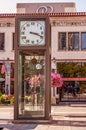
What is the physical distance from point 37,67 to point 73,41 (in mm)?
16178

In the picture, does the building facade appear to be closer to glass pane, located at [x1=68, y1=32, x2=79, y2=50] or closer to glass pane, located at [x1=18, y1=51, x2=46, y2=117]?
glass pane, located at [x1=68, y1=32, x2=79, y2=50]

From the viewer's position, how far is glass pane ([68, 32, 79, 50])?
109 ft

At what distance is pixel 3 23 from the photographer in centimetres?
3391

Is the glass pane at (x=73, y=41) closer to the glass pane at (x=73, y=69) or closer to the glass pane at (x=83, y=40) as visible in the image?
the glass pane at (x=83, y=40)

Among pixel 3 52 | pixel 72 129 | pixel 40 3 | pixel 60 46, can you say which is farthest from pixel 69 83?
pixel 72 129

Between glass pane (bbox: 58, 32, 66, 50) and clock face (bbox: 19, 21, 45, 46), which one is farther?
glass pane (bbox: 58, 32, 66, 50)

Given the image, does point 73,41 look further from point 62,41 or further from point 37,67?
point 37,67

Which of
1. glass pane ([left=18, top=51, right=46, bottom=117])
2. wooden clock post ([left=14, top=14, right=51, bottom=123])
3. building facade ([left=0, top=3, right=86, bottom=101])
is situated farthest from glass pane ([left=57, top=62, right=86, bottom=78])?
wooden clock post ([left=14, top=14, right=51, bottom=123])

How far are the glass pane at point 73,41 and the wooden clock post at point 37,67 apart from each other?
632 inches

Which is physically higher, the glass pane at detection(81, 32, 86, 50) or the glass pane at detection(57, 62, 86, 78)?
the glass pane at detection(81, 32, 86, 50)

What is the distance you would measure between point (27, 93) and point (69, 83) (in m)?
16.1

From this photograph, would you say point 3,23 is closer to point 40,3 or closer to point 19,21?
point 40,3

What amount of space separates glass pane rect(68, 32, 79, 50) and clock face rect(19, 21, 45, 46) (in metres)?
16.5

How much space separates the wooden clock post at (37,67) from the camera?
1680 cm
